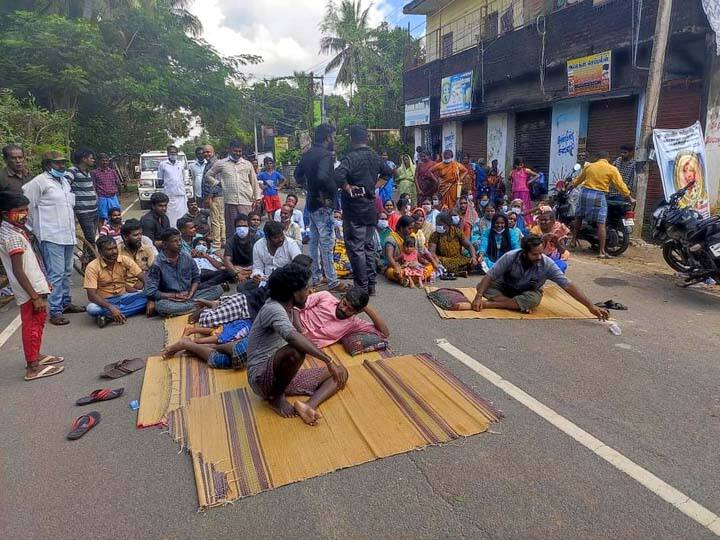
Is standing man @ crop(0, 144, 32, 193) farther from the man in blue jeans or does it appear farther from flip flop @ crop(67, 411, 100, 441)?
flip flop @ crop(67, 411, 100, 441)

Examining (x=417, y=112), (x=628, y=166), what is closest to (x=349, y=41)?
(x=417, y=112)

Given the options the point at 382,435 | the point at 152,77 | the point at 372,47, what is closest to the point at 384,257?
the point at 382,435

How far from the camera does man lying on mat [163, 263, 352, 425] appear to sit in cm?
317

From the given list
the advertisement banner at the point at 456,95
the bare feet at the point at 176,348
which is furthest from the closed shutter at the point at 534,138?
the bare feet at the point at 176,348

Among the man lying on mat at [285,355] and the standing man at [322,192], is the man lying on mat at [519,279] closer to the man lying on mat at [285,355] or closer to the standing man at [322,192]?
the standing man at [322,192]

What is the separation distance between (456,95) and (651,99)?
33.1 feet

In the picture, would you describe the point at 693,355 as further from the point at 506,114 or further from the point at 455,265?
the point at 506,114

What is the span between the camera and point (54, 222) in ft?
18.1

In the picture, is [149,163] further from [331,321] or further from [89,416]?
[89,416]

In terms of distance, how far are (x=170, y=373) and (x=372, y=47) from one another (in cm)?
3234

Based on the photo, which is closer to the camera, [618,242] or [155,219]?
[155,219]

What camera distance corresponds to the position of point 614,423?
127 inches

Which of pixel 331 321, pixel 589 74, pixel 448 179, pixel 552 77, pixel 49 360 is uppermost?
pixel 552 77

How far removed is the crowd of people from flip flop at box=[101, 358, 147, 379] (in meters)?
0.29
